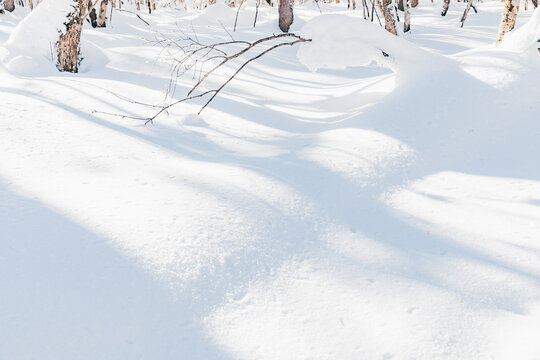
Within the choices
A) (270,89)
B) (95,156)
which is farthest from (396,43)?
(95,156)

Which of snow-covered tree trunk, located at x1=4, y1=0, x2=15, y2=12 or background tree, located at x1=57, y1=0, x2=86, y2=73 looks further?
snow-covered tree trunk, located at x1=4, y1=0, x2=15, y2=12

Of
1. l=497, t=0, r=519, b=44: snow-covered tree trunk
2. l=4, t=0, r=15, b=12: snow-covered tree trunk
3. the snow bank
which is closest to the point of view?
l=497, t=0, r=519, b=44: snow-covered tree trunk

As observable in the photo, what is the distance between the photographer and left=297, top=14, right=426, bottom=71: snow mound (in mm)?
3871

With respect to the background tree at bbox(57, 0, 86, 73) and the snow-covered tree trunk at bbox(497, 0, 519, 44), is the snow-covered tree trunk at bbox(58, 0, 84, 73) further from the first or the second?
the snow-covered tree trunk at bbox(497, 0, 519, 44)

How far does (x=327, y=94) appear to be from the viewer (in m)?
5.38

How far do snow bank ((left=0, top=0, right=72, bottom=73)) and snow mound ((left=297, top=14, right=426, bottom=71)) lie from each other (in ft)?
12.4

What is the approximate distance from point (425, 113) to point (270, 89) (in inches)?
104

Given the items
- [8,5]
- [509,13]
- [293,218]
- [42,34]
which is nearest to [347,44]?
[293,218]

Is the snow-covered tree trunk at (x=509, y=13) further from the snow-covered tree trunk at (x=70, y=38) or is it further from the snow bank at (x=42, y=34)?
the snow bank at (x=42, y=34)

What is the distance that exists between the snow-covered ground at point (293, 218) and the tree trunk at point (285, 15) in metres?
6.11

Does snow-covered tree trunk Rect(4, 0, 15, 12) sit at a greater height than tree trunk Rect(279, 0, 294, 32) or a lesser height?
lesser

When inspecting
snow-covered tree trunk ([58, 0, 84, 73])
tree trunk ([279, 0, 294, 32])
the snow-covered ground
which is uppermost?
tree trunk ([279, 0, 294, 32])

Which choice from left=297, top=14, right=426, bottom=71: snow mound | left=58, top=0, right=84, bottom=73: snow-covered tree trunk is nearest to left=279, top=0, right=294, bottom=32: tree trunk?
left=58, top=0, right=84, bottom=73: snow-covered tree trunk

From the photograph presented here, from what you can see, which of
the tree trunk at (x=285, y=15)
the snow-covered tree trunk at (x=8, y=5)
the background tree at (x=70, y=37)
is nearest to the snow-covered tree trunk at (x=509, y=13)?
the background tree at (x=70, y=37)
